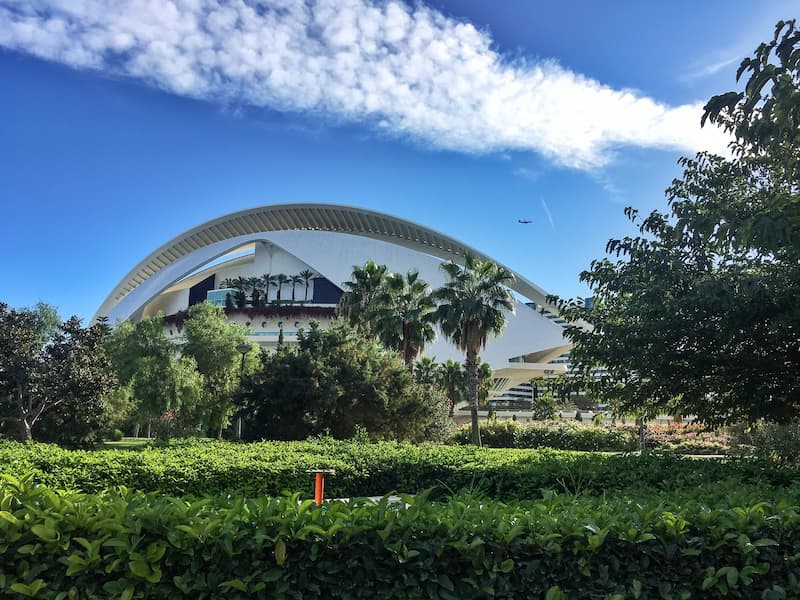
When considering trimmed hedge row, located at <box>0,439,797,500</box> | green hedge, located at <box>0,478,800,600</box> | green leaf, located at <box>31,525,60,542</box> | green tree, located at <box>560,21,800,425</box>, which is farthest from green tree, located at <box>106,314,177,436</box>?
green leaf, located at <box>31,525,60,542</box>

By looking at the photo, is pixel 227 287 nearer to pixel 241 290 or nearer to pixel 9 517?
pixel 241 290

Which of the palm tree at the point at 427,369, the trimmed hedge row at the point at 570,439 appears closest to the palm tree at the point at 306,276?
the palm tree at the point at 427,369

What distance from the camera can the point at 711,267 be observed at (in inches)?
344

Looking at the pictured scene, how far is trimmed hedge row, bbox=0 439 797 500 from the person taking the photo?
7.34 meters

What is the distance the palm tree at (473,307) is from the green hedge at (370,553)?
72.5ft

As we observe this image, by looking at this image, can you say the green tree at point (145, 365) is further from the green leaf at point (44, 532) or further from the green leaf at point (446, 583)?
the green leaf at point (446, 583)

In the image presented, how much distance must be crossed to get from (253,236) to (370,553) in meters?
64.9

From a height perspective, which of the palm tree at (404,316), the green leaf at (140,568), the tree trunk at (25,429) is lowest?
the tree trunk at (25,429)

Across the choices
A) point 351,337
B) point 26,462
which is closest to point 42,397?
point 351,337

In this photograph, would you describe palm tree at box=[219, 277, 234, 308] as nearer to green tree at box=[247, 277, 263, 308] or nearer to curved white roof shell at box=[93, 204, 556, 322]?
green tree at box=[247, 277, 263, 308]

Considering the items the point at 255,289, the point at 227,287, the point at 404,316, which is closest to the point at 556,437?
the point at 404,316

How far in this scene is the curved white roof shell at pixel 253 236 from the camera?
6531cm

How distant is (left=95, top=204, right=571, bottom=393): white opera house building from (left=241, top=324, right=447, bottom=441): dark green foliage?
95.6 feet

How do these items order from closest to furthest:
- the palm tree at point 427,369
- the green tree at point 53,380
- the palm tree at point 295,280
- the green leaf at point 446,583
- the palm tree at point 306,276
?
the green leaf at point 446,583 < the green tree at point 53,380 < the palm tree at point 427,369 < the palm tree at point 306,276 < the palm tree at point 295,280
